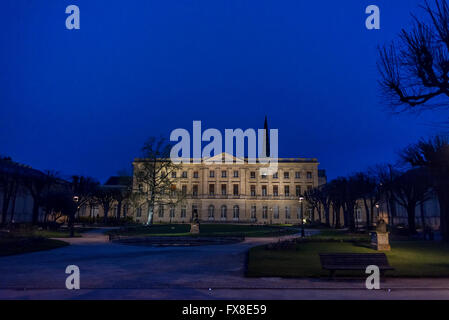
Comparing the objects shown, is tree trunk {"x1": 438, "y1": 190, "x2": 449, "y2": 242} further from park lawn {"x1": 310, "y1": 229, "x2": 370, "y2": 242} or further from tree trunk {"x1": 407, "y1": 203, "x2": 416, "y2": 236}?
tree trunk {"x1": 407, "y1": 203, "x2": 416, "y2": 236}

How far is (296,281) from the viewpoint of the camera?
9938 millimetres

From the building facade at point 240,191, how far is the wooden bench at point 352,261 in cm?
6914

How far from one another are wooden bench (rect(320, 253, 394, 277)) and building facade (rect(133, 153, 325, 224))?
227ft

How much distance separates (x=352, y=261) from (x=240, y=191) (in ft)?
235

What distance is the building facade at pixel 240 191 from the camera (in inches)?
3157

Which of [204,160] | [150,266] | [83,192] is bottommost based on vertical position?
[150,266]

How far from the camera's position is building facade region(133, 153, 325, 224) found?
8019 centimetres
